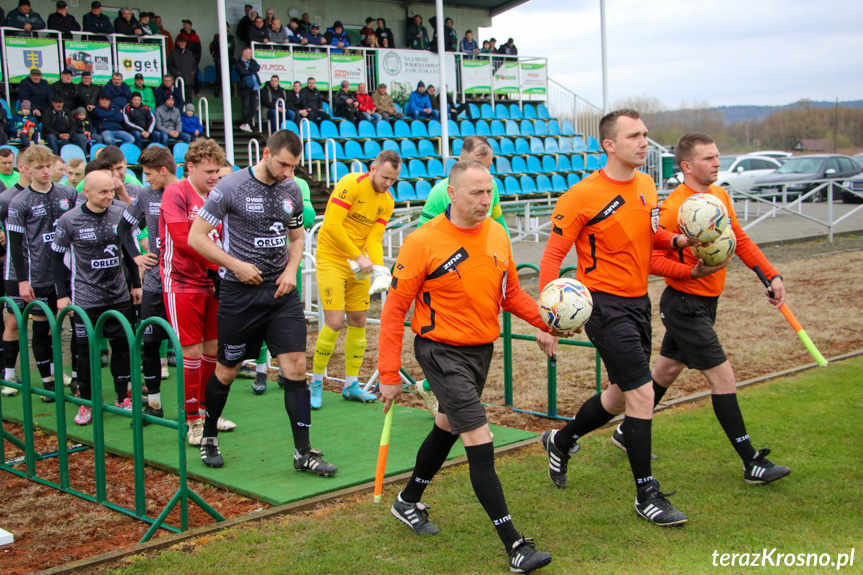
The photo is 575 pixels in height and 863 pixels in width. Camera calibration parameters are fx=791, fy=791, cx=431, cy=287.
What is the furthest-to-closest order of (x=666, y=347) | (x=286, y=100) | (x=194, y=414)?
1. (x=286, y=100)
2. (x=194, y=414)
3. (x=666, y=347)

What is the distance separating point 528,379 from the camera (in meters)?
7.79

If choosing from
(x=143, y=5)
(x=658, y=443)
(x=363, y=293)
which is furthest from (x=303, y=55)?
(x=658, y=443)

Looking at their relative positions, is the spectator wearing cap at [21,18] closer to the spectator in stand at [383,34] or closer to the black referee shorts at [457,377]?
the spectator in stand at [383,34]

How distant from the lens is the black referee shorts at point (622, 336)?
14.2 ft

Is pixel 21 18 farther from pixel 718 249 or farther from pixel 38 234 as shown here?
pixel 718 249

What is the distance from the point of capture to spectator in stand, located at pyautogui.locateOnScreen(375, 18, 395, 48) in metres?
21.9

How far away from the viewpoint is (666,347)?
512 cm

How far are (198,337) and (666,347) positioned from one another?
131 inches

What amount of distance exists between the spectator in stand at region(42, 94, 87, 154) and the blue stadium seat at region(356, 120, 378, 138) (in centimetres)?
669

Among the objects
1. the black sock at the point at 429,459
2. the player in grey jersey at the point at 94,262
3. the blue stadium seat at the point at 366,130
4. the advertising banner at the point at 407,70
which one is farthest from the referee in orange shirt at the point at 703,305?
the advertising banner at the point at 407,70

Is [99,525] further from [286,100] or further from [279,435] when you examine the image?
[286,100]

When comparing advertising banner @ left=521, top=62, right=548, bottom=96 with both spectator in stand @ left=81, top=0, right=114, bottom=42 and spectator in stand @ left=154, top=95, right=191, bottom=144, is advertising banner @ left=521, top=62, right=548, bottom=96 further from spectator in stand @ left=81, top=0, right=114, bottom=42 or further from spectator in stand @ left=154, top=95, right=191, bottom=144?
spectator in stand @ left=81, top=0, right=114, bottom=42

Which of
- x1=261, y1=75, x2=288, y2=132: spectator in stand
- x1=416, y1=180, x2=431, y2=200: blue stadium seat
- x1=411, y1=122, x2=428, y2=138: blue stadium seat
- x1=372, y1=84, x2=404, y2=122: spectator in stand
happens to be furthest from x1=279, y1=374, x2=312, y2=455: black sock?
x1=372, y1=84, x2=404, y2=122: spectator in stand

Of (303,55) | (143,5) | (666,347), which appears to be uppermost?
(143,5)
